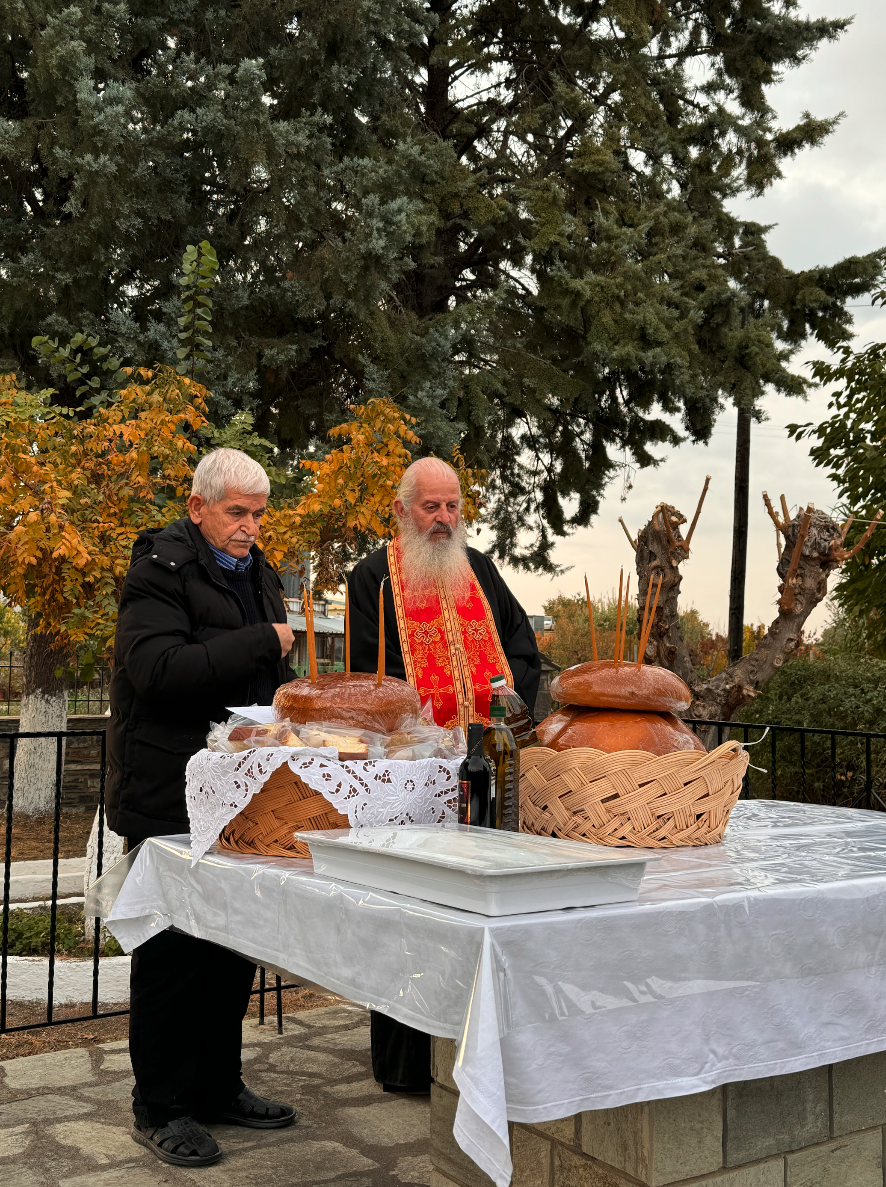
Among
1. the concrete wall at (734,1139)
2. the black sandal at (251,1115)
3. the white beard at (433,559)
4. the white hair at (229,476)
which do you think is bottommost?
the black sandal at (251,1115)

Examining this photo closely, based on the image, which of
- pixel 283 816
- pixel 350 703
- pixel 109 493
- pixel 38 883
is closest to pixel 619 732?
pixel 350 703

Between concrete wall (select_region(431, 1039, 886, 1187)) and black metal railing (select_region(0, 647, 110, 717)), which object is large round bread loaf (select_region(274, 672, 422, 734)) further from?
black metal railing (select_region(0, 647, 110, 717))

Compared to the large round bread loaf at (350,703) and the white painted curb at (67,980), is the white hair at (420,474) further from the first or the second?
the white painted curb at (67,980)

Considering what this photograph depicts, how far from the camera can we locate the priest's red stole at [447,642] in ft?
11.9

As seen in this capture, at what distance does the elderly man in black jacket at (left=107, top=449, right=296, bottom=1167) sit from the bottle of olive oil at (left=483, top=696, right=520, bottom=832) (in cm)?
75

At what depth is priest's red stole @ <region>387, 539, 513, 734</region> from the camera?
362 cm

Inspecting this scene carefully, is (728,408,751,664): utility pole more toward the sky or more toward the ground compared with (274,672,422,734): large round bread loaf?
more toward the sky

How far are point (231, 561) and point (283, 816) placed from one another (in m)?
1.18

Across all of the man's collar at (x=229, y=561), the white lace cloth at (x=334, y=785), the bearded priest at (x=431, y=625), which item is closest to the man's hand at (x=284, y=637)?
the man's collar at (x=229, y=561)

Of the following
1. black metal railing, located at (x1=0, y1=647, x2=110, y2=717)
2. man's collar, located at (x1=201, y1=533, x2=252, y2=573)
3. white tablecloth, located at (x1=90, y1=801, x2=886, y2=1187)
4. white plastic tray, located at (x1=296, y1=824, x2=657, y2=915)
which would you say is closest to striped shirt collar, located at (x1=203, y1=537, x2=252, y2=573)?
man's collar, located at (x1=201, y1=533, x2=252, y2=573)

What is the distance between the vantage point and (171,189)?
35.7ft

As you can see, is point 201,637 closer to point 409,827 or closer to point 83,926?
point 409,827

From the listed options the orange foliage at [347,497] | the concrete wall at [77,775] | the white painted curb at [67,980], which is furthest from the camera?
the concrete wall at [77,775]

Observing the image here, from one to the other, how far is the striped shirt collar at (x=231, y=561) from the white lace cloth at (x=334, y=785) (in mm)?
1033
